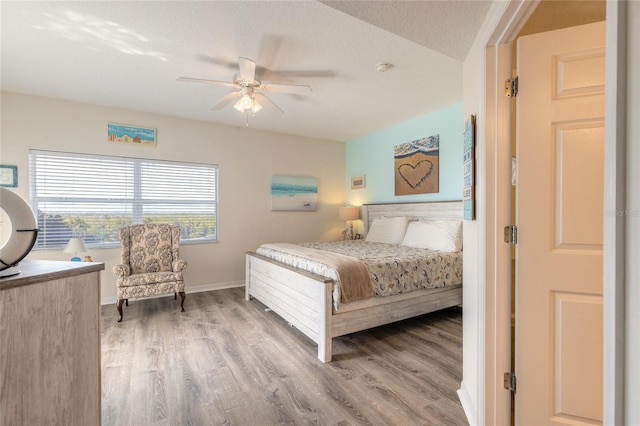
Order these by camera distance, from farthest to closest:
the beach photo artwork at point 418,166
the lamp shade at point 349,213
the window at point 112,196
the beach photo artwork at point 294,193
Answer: the lamp shade at point 349,213, the beach photo artwork at point 294,193, the beach photo artwork at point 418,166, the window at point 112,196

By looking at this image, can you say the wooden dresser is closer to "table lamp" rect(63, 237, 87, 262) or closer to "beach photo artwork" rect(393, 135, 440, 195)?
"table lamp" rect(63, 237, 87, 262)

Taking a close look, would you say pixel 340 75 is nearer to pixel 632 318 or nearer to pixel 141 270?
pixel 632 318

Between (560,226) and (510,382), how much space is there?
2.63 ft

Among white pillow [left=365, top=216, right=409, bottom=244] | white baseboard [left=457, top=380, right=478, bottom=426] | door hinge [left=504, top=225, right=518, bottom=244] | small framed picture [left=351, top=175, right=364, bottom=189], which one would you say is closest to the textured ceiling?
door hinge [left=504, top=225, right=518, bottom=244]

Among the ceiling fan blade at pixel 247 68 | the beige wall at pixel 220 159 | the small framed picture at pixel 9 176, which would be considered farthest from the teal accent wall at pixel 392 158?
the small framed picture at pixel 9 176

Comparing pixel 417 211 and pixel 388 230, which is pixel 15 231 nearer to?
pixel 388 230

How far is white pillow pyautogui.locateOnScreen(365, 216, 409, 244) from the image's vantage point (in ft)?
13.6

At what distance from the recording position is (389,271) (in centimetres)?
269

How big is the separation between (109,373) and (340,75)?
10.7 feet

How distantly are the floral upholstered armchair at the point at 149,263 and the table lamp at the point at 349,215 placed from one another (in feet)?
9.01

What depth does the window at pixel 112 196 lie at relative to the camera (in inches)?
139

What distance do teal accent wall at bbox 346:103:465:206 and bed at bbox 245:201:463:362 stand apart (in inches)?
16.5

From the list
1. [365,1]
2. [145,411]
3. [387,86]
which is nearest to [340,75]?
[387,86]

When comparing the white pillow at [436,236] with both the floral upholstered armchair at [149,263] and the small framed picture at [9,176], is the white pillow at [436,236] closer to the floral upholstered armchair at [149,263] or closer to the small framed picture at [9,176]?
the floral upholstered armchair at [149,263]
